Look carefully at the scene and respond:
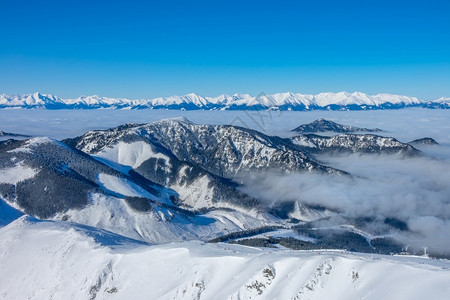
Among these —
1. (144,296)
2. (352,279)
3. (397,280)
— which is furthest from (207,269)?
(397,280)

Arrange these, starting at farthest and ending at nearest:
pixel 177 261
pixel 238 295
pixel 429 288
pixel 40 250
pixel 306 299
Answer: pixel 40 250 → pixel 177 261 → pixel 238 295 → pixel 306 299 → pixel 429 288

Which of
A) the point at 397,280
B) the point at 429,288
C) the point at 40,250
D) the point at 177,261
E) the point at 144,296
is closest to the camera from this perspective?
the point at 429,288

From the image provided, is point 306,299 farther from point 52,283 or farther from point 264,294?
point 52,283

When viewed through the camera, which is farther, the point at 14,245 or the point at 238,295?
the point at 14,245

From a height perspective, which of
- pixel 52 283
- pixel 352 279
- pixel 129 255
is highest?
pixel 352 279

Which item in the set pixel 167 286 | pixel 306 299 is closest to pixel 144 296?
pixel 167 286

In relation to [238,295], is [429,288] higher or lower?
higher

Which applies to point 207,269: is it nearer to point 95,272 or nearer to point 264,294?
point 264,294
